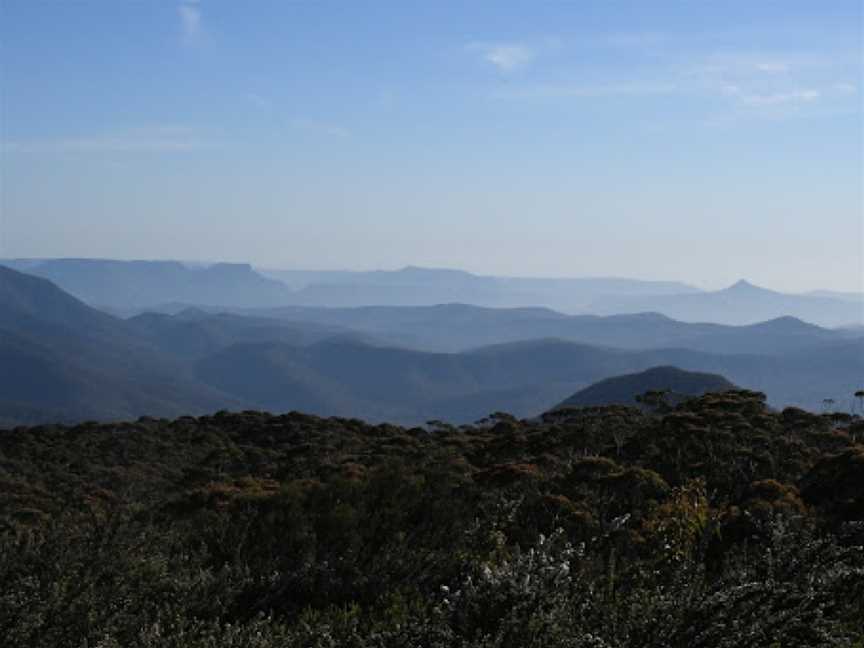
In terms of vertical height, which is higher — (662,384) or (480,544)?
(480,544)

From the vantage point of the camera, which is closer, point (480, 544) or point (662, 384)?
point (480, 544)

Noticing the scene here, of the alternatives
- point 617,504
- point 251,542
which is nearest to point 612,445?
point 617,504

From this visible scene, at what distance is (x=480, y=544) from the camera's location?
35.6 ft

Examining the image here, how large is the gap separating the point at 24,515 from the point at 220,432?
1893 cm

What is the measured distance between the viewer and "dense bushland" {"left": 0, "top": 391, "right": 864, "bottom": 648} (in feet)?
16.8

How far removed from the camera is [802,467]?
18.0 meters

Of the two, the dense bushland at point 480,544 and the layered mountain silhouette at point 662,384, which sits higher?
the dense bushland at point 480,544

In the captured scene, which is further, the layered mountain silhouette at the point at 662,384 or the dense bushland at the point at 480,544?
the layered mountain silhouette at the point at 662,384

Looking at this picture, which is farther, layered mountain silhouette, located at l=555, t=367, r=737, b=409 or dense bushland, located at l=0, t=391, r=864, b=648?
layered mountain silhouette, located at l=555, t=367, r=737, b=409

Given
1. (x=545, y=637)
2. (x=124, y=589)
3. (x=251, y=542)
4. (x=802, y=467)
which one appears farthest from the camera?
(x=802, y=467)

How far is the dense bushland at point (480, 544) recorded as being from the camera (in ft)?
16.8

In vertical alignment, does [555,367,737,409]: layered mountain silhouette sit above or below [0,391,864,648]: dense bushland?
below

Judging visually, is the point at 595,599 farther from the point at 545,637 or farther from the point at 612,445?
the point at 612,445

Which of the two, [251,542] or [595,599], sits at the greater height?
[595,599]
